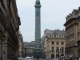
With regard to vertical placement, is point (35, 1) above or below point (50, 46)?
above

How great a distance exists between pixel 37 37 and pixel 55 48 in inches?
2362

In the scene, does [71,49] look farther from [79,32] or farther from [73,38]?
[79,32]

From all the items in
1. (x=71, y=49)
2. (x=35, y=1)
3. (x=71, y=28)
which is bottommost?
(x=71, y=49)

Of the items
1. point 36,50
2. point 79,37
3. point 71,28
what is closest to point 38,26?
point 36,50

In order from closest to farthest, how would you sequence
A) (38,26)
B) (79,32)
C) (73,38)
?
(79,32) → (73,38) → (38,26)

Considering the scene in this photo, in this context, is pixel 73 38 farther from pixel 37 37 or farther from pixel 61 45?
pixel 61 45

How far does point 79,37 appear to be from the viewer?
326ft

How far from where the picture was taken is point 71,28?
11088 centimetres

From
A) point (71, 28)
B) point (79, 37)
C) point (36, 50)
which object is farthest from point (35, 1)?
point (79, 37)

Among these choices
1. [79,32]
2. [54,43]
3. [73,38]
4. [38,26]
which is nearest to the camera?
[79,32]

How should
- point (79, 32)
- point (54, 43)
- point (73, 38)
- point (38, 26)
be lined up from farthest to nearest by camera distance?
point (54, 43) < point (38, 26) < point (73, 38) < point (79, 32)

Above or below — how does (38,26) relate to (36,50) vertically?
above

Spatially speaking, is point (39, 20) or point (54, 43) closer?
point (39, 20)

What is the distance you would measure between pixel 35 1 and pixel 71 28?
3825cm
